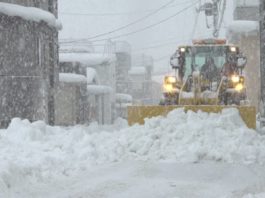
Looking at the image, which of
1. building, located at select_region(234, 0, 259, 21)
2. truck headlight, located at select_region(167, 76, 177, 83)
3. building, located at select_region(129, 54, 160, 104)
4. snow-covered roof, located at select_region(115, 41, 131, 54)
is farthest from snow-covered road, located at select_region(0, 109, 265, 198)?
building, located at select_region(129, 54, 160, 104)

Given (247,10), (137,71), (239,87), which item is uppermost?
(247,10)

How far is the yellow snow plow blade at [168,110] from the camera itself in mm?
12945

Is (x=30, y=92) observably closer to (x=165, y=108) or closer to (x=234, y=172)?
(x=165, y=108)

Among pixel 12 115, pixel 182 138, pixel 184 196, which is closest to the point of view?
pixel 184 196

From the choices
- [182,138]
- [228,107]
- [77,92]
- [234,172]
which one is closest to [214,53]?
[228,107]

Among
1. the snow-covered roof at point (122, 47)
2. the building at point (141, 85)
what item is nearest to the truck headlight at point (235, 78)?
the snow-covered roof at point (122, 47)

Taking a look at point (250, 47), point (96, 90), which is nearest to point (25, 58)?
point (250, 47)

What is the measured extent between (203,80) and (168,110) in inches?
90.8

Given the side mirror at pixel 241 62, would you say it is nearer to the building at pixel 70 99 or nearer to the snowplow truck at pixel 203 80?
the snowplow truck at pixel 203 80

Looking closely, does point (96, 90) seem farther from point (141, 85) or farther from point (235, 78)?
point (235, 78)

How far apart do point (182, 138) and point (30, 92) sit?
11867 millimetres

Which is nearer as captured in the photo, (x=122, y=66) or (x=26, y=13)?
(x=26, y=13)

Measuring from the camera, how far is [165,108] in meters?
13.2

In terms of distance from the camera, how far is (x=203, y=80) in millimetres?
15070
